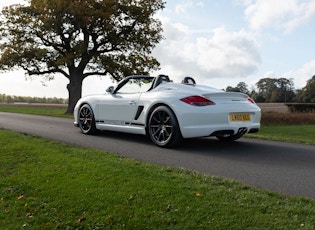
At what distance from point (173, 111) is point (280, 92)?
90.0 metres

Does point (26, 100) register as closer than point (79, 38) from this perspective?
No

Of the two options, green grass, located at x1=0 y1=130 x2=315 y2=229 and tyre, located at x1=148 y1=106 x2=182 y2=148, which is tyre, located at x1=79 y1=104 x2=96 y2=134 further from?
green grass, located at x1=0 y1=130 x2=315 y2=229

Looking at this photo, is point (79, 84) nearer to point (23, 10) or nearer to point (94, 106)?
point (23, 10)

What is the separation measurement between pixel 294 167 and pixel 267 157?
724 millimetres

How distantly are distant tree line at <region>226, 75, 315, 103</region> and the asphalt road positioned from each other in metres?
62.7

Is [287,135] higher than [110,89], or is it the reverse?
[110,89]

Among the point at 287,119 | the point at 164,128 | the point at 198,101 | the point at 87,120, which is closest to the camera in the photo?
the point at 198,101

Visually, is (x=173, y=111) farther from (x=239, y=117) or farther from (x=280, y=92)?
(x=280, y=92)

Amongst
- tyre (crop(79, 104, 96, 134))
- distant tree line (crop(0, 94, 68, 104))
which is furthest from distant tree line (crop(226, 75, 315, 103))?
tyre (crop(79, 104, 96, 134))

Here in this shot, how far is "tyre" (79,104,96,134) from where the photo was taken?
7.63 meters

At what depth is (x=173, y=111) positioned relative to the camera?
571 centimetres

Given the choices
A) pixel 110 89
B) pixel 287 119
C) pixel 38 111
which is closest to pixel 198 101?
pixel 110 89

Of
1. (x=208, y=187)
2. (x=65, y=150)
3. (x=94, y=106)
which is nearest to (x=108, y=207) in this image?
(x=208, y=187)

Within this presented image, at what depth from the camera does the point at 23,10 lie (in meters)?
22.7
